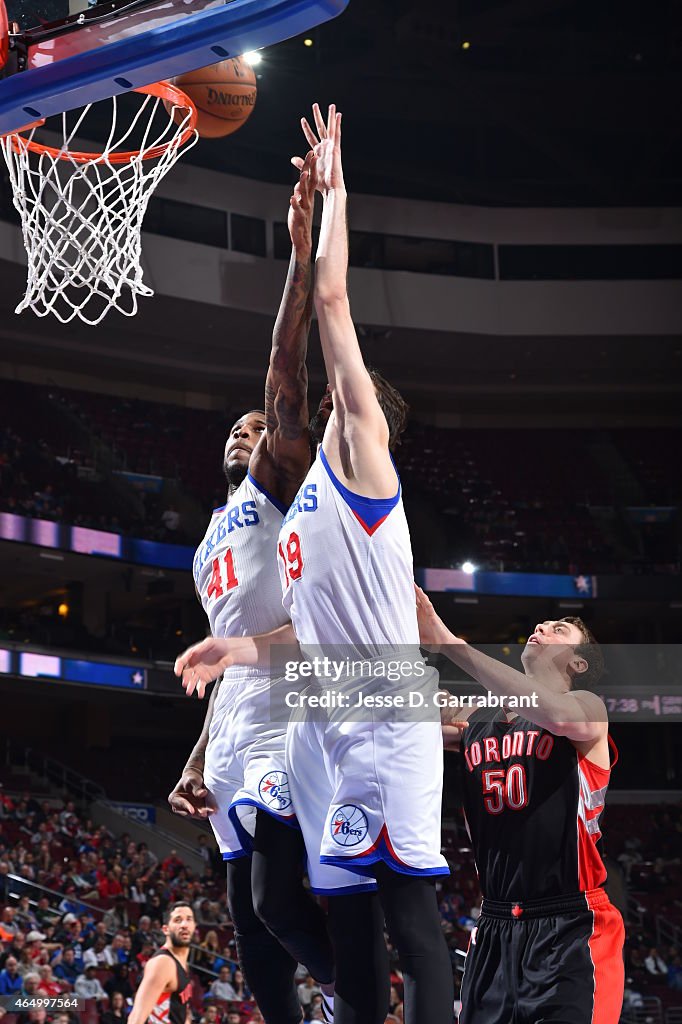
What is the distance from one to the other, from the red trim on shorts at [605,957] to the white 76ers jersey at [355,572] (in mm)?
1114

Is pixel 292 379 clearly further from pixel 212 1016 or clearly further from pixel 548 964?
pixel 212 1016

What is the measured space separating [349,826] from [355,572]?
60cm

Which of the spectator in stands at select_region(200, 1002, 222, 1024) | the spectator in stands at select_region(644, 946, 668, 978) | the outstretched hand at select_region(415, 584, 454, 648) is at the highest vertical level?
the outstretched hand at select_region(415, 584, 454, 648)

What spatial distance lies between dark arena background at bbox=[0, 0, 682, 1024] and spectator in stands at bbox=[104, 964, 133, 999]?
6.12m

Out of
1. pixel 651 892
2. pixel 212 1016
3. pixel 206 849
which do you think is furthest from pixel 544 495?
pixel 212 1016

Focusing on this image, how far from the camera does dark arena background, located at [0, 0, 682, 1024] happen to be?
1773cm

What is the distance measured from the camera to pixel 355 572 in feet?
9.21

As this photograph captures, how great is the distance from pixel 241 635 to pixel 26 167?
2.18m

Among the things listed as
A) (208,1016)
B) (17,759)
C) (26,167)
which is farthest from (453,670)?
(17,759)

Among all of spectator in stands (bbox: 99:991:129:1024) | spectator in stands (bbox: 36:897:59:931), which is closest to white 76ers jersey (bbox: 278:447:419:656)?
spectator in stands (bbox: 99:991:129:1024)

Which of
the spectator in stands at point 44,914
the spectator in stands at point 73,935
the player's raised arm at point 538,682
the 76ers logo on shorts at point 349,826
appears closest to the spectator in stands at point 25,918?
the spectator in stands at point 44,914

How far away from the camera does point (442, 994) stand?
2.54 meters

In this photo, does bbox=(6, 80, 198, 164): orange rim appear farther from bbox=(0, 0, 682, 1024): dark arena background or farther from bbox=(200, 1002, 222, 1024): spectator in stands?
bbox=(0, 0, 682, 1024): dark arena background

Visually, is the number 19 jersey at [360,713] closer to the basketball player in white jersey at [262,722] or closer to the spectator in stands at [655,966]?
the basketball player in white jersey at [262,722]
